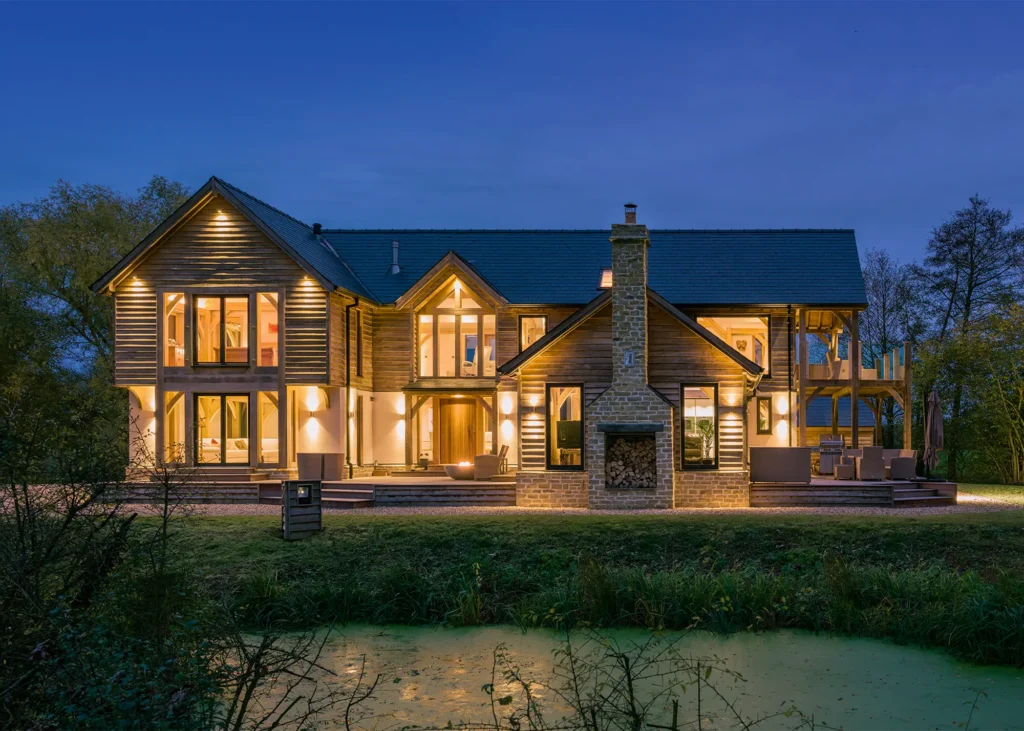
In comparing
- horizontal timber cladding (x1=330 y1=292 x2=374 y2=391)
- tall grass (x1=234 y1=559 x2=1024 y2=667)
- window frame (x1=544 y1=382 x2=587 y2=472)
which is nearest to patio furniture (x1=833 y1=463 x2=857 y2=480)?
window frame (x1=544 y1=382 x2=587 y2=472)

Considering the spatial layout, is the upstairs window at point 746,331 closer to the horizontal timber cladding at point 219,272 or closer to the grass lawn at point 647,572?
the grass lawn at point 647,572

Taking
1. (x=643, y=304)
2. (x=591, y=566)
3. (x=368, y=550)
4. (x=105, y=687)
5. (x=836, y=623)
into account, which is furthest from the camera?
(x=643, y=304)

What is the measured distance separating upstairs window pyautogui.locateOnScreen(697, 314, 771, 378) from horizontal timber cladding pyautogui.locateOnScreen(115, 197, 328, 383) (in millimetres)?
9762

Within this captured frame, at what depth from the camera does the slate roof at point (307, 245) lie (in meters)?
23.5

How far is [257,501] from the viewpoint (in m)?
20.9

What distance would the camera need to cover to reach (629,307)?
19.1 metres

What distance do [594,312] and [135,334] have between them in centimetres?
1076

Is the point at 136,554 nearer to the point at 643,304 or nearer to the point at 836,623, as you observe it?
the point at 836,623

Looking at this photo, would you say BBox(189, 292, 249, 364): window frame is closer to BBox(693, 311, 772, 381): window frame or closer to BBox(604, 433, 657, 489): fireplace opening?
BBox(604, 433, 657, 489): fireplace opening

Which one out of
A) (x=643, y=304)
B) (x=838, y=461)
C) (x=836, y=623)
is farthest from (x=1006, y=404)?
(x=836, y=623)

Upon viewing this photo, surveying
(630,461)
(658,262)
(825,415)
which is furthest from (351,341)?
(825,415)

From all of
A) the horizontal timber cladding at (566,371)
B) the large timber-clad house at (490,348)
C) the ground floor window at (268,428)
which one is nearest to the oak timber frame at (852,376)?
the large timber-clad house at (490,348)

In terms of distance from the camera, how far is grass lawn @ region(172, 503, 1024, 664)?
10.9 m

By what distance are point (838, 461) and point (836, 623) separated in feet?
42.5
